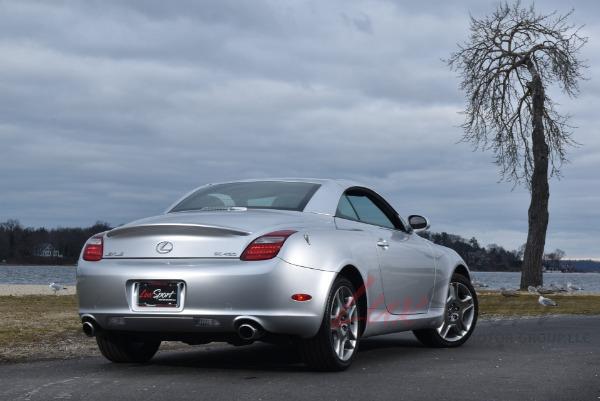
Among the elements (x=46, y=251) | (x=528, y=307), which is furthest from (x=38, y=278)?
(x=528, y=307)

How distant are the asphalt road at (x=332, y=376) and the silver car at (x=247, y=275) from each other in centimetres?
29

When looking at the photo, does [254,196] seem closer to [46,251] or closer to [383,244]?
[383,244]

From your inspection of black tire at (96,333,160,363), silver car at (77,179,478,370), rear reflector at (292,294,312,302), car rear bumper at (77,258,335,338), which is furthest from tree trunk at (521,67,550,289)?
rear reflector at (292,294,312,302)

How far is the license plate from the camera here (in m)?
6.98

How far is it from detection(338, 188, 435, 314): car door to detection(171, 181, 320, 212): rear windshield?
385 mm

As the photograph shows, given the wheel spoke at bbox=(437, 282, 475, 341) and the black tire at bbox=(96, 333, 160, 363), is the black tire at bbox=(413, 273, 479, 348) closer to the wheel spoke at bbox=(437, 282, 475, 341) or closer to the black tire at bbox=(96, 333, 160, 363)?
the wheel spoke at bbox=(437, 282, 475, 341)

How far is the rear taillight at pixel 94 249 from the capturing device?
746 cm

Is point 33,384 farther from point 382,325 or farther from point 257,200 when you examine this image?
point 382,325

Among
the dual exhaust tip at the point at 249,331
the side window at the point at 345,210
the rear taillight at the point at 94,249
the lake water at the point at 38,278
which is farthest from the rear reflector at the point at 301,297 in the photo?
the lake water at the point at 38,278

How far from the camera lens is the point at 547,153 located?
27.3 m

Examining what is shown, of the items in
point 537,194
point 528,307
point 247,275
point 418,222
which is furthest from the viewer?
point 537,194

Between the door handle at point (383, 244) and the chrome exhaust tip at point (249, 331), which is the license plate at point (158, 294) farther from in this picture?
the door handle at point (383, 244)

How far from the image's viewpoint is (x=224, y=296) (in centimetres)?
688

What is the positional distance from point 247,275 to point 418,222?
9.63 feet
